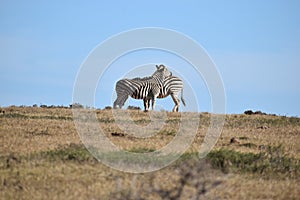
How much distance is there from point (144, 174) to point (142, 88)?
65.6ft

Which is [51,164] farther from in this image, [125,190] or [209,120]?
[209,120]

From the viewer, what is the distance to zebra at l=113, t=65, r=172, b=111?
32.9 m

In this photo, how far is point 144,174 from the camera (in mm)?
13039

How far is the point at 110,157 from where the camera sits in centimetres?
1441

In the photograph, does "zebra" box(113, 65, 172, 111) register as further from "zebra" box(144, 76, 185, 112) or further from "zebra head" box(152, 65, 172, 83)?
"zebra" box(144, 76, 185, 112)

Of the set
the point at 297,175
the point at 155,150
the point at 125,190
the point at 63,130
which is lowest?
the point at 125,190

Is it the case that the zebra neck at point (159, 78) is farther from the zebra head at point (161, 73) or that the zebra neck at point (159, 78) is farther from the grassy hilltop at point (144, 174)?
the grassy hilltop at point (144, 174)

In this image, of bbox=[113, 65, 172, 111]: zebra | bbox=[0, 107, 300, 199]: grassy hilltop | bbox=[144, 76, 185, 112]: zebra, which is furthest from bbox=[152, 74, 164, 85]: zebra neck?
bbox=[0, 107, 300, 199]: grassy hilltop

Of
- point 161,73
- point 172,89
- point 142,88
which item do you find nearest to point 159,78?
point 161,73

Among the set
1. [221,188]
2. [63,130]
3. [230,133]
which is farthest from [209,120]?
[221,188]

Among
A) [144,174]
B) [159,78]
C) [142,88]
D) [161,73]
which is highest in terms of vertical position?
[161,73]

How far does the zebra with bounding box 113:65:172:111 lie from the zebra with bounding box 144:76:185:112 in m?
0.22

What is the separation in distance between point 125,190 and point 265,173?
4.37m

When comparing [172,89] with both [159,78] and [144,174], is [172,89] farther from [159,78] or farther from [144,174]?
[144,174]
